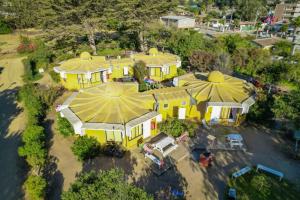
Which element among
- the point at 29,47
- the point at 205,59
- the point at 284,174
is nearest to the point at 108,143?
the point at 284,174

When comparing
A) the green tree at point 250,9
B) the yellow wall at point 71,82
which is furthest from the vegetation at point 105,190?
the green tree at point 250,9

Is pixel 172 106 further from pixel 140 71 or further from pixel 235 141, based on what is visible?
pixel 140 71

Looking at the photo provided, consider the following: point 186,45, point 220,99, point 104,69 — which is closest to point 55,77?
point 104,69

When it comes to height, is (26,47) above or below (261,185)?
above

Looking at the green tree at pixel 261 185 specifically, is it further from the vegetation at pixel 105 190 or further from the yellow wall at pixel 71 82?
the yellow wall at pixel 71 82

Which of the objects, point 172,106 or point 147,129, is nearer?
point 147,129

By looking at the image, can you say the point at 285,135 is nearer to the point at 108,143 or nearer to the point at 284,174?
the point at 284,174
